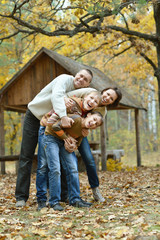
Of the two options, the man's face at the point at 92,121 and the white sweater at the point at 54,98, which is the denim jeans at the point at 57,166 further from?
the man's face at the point at 92,121

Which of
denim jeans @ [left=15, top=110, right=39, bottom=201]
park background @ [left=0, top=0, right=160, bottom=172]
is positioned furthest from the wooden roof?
denim jeans @ [left=15, top=110, right=39, bottom=201]

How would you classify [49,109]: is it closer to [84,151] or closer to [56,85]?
[56,85]

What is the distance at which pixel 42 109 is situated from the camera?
471 centimetres

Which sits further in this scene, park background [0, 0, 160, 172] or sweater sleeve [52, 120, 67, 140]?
park background [0, 0, 160, 172]

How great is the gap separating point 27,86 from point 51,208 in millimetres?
7461

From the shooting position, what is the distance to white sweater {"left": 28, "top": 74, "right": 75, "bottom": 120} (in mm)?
4215

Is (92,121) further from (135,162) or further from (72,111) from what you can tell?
(135,162)

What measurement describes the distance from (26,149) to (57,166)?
2.67ft

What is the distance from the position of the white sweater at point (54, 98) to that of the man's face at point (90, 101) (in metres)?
0.31

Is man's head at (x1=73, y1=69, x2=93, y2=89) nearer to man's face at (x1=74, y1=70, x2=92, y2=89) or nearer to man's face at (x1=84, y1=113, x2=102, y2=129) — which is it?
man's face at (x1=74, y1=70, x2=92, y2=89)

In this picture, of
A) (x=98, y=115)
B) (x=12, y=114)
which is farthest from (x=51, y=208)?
(x=12, y=114)

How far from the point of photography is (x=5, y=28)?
30.8 ft

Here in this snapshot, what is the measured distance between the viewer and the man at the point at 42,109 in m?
4.24

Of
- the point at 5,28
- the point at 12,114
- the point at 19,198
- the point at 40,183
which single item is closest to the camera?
the point at 40,183
